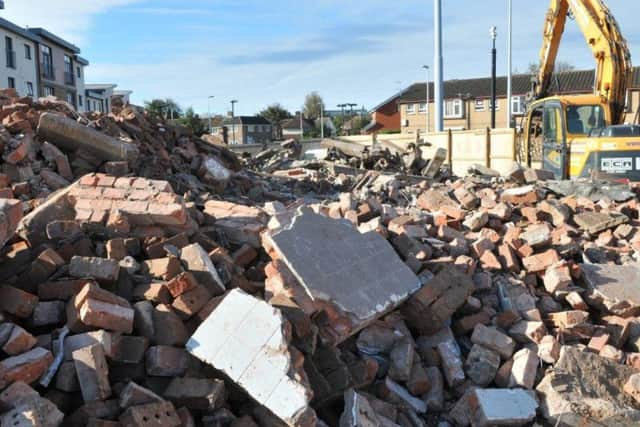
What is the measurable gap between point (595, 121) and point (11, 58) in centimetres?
3422

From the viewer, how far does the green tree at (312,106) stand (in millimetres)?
74938

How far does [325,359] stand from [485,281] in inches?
89.4

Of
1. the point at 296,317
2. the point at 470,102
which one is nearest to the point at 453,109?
the point at 470,102

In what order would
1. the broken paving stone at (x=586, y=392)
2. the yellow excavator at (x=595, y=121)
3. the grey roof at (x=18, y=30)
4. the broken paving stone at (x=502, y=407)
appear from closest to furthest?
1. the broken paving stone at (x=502, y=407)
2. the broken paving stone at (x=586, y=392)
3. the yellow excavator at (x=595, y=121)
4. the grey roof at (x=18, y=30)

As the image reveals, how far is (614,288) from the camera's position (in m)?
5.82

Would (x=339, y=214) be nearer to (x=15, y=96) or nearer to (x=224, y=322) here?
(x=224, y=322)

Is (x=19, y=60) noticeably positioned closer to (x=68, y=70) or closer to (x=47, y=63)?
(x=47, y=63)

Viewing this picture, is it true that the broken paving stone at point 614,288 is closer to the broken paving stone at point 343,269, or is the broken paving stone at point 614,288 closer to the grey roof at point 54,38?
the broken paving stone at point 343,269

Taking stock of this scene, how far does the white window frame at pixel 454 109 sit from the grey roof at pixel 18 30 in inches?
1180

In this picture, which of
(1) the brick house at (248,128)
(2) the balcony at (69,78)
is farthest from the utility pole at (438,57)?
(1) the brick house at (248,128)

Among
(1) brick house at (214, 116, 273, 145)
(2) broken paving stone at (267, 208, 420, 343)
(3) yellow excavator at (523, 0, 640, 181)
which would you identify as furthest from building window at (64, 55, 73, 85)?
(2) broken paving stone at (267, 208, 420, 343)

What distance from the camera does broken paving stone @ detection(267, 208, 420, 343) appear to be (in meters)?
4.40

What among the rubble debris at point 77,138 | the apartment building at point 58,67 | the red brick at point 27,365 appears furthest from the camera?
the apartment building at point 58,67

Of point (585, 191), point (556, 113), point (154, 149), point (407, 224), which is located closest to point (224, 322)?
point (407, 224)
